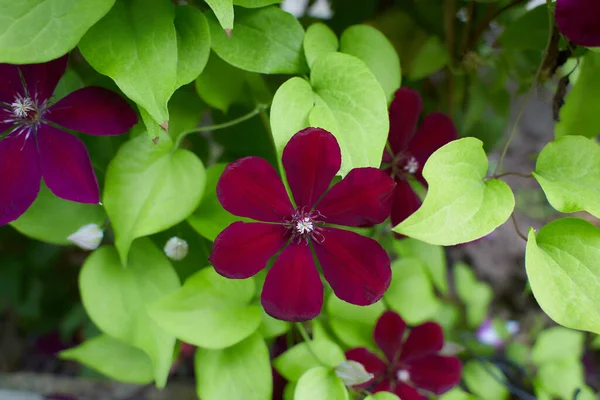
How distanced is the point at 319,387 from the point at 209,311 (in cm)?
13

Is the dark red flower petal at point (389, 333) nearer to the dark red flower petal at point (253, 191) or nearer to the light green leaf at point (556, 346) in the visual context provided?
the dark red flower petal at point (253, 191)

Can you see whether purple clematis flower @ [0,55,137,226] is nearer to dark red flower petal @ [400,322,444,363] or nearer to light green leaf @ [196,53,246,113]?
light green leaf @ [196,53,246,113]

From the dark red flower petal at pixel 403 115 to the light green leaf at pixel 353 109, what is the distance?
0.30 ft

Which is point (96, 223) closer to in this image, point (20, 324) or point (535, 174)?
point (535, 174)

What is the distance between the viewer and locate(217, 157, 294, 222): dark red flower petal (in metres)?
0.40

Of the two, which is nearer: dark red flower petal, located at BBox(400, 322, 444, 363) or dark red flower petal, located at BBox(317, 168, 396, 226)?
dark red flower petal, located at BBox(317, 168, 396, 226)

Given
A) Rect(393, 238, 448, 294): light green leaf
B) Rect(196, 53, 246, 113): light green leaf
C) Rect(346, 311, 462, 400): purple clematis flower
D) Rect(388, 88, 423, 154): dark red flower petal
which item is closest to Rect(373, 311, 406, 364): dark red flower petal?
Rect(346, 311, 462, 400): purple clematis flower

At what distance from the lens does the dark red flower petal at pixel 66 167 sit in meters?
0.44

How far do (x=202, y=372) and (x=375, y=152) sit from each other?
297 mm

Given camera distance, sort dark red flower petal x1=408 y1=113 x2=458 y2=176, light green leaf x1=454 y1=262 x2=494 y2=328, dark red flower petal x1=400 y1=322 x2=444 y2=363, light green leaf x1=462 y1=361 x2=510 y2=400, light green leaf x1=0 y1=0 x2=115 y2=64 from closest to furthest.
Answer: light green leaf x1=0 y1=0 x2=115 y2=64 → dark red flower petal x1=408 y1=113 x2=458 y2=176 → dark red flower petal x1=400 y1=322 x2=444 y2=363 → light green leaf x1=462 y1=361 x2=510 y2=400 → light green leaf x1=454 y1=262 x2=494 y2=328

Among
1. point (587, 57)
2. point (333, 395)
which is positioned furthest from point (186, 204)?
point (587, 57)

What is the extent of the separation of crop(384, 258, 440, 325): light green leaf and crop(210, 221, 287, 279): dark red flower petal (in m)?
0.32

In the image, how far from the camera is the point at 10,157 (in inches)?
17.8

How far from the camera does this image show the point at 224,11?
0.36 m
